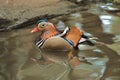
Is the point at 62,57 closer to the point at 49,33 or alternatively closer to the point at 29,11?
the point at 49,33

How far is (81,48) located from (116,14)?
2530 mm

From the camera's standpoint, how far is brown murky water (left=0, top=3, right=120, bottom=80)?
4819 mm

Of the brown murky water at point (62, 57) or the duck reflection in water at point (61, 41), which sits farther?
the duck reflection in water at point (61, 41)

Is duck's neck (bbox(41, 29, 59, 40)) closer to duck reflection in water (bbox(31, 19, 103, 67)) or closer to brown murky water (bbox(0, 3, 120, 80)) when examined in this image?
duck reflection in water (bbox(31, 19, 103, 67))

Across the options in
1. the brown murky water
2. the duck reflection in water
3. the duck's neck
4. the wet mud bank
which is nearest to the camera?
the brown murky water

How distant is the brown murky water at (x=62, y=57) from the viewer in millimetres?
4819

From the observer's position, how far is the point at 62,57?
564 centimetres

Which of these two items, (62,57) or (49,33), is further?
(49,33)

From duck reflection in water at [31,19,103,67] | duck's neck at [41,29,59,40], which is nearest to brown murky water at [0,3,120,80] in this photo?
Result: duck reflection in water at [31,19,103,67]

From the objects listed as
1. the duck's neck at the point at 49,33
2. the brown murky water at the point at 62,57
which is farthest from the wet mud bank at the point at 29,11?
the duck's neck at the point at 49,33

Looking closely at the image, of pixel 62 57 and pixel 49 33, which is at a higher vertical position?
pixel 49 33

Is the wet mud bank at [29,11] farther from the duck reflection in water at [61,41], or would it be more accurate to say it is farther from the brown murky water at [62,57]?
the duck reflection in water at [61,41]

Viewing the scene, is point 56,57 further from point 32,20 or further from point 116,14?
point 116,14

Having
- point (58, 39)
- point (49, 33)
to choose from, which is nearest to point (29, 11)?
point (49, 33)
